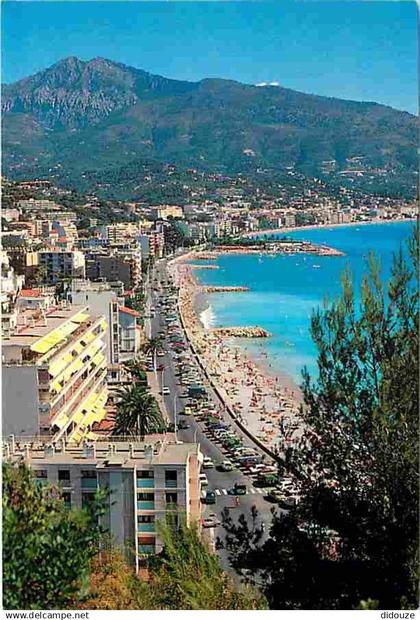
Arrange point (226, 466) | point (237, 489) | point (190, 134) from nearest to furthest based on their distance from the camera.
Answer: point (237, 489) → point (226, 466) → point (190, 134)

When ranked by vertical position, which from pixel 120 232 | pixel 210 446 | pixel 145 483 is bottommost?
pixel 210 446

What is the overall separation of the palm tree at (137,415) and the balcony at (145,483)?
209cm

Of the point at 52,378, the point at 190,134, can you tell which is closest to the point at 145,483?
the point at 52,378

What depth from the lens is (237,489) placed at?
4.12 meters

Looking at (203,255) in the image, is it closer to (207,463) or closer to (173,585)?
(207,463)

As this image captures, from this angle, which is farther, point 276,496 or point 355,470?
point 276,496

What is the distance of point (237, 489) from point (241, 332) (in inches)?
297

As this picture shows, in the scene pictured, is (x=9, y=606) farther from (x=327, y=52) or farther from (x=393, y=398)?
(x=327, y=52)

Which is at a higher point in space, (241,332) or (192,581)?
(192,581)

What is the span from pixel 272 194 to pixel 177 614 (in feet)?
24.3

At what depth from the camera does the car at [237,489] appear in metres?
4.01

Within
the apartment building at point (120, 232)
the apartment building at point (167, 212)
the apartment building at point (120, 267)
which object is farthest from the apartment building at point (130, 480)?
the apartment building at point (120, 232)

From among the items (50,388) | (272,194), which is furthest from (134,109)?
(50,388)

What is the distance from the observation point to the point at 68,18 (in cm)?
227
